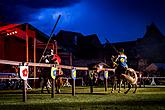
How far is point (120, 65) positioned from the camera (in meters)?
17.1

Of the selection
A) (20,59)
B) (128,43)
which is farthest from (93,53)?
(20,59)

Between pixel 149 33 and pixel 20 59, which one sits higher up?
pixel 149 33

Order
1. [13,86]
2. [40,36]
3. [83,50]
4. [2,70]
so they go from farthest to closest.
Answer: [83,50], [40,36], [2,70], [13,86]

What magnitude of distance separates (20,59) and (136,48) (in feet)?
138

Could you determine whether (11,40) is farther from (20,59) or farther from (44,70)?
(44,70)

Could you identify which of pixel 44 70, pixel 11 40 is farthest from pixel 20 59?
pixel 44 70

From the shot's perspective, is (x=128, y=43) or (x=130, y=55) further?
(x=128, y=43)

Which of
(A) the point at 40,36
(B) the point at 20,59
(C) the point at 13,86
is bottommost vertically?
(C) the point at 13,86

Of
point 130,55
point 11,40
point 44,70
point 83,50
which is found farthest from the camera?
point 83,50

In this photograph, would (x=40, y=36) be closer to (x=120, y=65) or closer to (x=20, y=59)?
(x=20, y=59)

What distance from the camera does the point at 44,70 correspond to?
54.7ft

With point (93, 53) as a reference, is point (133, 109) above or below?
below

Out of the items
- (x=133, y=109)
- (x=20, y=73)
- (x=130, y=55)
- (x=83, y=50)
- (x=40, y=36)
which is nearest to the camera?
(x=133, y=109)

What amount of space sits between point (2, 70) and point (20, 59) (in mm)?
5535
